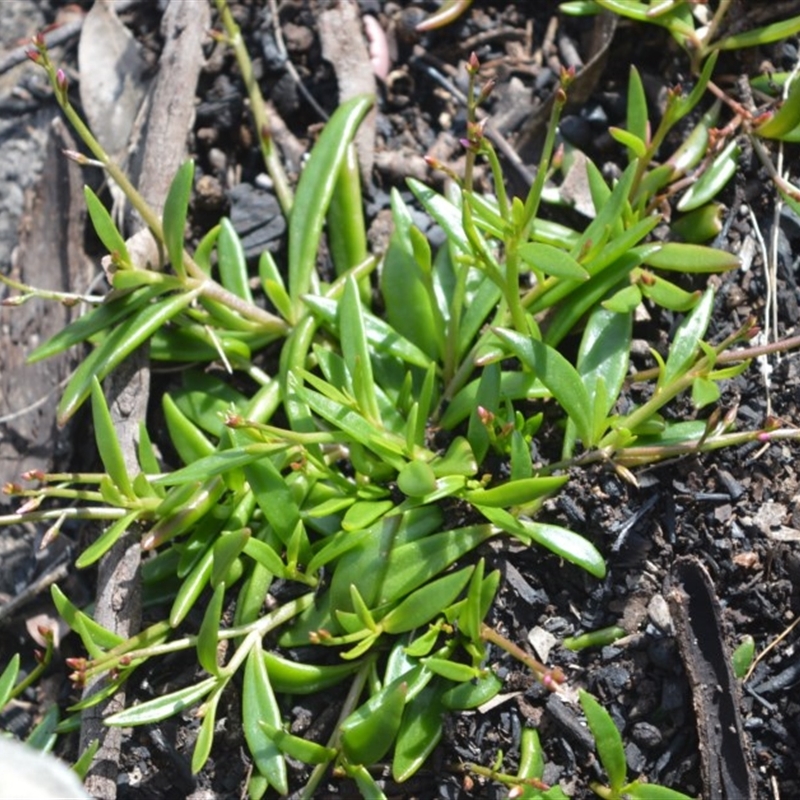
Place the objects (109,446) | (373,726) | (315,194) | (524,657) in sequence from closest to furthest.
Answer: (524,657) < (373,726) < (109,446) < (315,194)

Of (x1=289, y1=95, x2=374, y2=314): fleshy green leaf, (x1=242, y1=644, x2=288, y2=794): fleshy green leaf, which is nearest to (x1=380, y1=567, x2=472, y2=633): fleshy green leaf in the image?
(x1=242, y1=644, x2=288, y2=794): fleshy green leaf

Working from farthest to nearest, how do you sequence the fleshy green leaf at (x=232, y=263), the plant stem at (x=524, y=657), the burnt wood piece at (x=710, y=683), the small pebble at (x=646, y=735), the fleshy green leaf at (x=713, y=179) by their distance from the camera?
1. the fleshy green leaf at (x=232, y=263)
2. the fleshy green leaf at (x=713, y=179)
3. the small pebble at (x=646, y=735)
4. the burnt wood piece at (x=710, y=683)
5. the plant stem at (x=524, y=657)

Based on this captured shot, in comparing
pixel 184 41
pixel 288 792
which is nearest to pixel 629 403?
pixel 288 792

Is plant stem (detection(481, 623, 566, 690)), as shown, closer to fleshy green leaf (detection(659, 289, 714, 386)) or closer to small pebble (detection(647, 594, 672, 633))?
small pebble (detection(647, 594, 672, 633))

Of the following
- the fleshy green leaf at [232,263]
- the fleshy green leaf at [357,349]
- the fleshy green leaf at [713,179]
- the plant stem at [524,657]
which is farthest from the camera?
the fleshy green leaf at [232,263]

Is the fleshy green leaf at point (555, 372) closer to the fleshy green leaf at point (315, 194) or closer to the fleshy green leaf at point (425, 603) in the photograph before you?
the fleshy green leaf at point (425, 603)

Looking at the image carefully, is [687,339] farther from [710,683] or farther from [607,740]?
[607,740]

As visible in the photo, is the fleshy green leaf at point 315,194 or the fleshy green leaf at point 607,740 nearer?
the fleshy green leaf at point 607,740

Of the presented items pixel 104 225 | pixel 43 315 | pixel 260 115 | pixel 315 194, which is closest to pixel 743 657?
pixel 315 194

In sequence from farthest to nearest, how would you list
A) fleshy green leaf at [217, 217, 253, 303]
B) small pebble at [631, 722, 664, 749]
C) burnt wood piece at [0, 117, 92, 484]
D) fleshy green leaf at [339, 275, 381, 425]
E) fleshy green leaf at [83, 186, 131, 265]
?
1. burnt wood piece at [0, 117, 92, 484]
2. fleshy green leaf at [217, 217, 253, 303]
3. fleshy green leaf at [83, 186, 131, 265]
4. fleshy green leaf at [339, 275, 381, 425]
5. small pebble at [631, 722, 664, 749]

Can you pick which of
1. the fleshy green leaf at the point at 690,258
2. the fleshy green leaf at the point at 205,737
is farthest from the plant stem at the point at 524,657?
the fleshy green leaf at the point at 690,258

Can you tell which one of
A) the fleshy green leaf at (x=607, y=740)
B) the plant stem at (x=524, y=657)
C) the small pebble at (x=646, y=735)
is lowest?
the small pebble at (x=646, y=735)

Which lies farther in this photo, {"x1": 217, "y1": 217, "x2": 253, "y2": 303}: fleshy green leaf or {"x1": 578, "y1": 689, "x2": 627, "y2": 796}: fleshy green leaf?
{"x1": 217, "y1": 217, "x2": 253, "y2": 303}: fleshy green leaf
